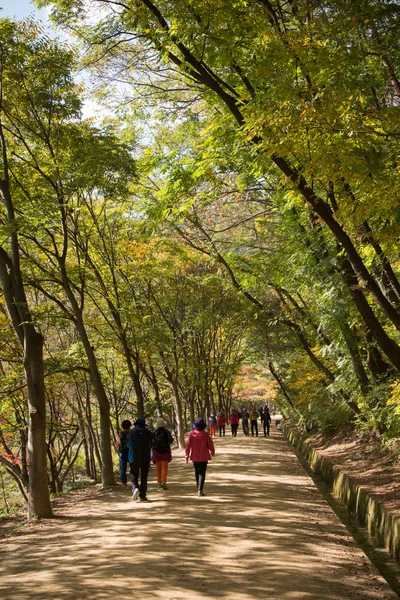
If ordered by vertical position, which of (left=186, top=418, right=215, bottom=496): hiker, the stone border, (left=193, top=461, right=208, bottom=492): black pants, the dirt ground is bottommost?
the stone border

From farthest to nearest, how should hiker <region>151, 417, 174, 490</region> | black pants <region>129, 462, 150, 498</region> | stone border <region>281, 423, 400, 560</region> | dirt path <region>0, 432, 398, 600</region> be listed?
1. hiker <region>151, 417, 174, 490</region>
2. black pants <region>129, 462, 150, 498</region>
3. stone border <region>281, 423, 400, 560</region>
4. dirt path <region>0, 432, 398, 600</region>

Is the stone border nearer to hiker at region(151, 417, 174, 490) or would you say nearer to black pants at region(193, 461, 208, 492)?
black pants at region(193, 461, 208, 492)

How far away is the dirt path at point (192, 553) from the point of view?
4.87m

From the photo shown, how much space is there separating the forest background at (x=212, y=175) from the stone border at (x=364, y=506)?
4.75 ft

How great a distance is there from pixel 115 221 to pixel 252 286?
188 inches

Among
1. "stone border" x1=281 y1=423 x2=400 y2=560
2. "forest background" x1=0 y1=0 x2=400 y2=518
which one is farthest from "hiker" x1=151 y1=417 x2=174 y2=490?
"stone border" x1=281 y1=423 x2=400 y2=560

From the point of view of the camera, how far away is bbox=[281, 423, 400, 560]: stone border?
7387mm

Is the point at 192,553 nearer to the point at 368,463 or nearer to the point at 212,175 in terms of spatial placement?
the point at 212,175

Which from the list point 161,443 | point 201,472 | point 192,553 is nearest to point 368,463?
point 201,472

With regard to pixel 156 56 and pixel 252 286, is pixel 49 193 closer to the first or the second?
pixel 156 56

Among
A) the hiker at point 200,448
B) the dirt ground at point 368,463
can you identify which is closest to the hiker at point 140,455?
the hiker at point 200,448

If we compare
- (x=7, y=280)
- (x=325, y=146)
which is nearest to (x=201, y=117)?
(x=7, y=280)

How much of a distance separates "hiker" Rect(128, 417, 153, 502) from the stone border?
13.4 feet

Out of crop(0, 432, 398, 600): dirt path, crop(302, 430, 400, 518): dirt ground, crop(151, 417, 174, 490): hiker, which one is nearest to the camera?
crop(0, 432, 398, 600): dirt path
